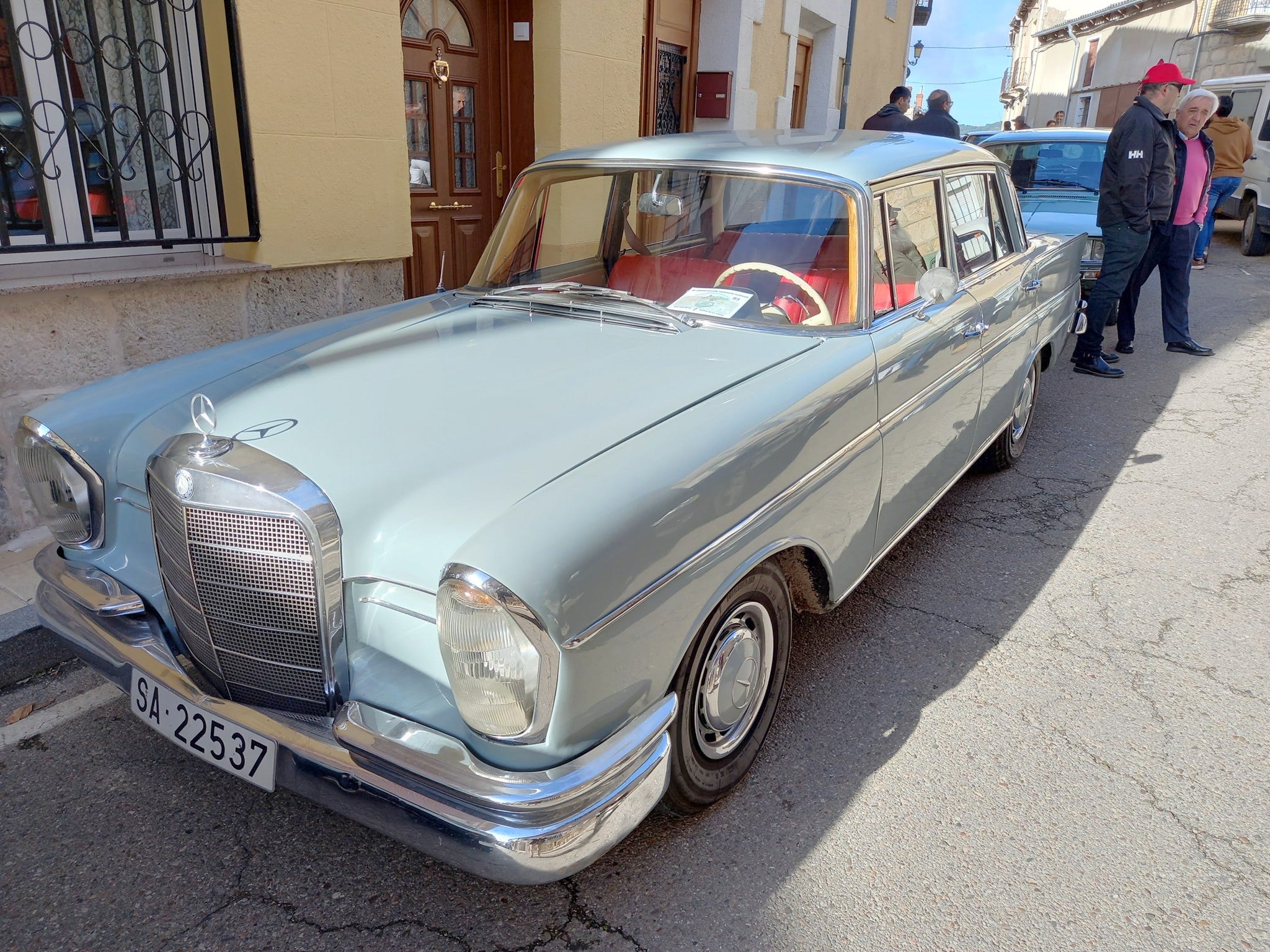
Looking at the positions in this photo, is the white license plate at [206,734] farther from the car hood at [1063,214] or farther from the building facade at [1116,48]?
the building facade at [1116,48]

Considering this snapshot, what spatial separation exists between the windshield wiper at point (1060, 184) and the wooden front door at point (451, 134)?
4.73m

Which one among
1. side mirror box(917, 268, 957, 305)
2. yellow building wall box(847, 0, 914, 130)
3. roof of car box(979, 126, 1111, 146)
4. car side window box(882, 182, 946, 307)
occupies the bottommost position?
side mirror box(917, 268, 957, 305)

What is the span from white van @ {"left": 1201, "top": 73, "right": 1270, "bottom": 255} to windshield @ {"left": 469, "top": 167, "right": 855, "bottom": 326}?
11.9 metres

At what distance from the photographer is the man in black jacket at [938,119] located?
8.48 m

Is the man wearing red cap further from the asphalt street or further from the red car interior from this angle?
the red car interior

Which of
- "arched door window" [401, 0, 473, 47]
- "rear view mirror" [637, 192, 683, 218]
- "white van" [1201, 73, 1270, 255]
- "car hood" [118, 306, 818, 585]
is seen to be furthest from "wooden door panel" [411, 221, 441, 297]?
"white van" [1201, 73, 1270, 255]

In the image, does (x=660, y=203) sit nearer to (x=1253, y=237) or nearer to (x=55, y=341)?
(x=55, y=341)

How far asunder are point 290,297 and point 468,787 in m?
3.79

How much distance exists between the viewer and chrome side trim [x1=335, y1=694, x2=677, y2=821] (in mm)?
1567

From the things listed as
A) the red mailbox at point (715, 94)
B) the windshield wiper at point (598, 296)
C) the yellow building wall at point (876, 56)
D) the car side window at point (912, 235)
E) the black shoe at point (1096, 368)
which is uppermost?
the yellow building wall at point (876, 56)

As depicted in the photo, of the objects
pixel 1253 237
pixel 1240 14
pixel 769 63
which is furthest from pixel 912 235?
pixel 1240 14

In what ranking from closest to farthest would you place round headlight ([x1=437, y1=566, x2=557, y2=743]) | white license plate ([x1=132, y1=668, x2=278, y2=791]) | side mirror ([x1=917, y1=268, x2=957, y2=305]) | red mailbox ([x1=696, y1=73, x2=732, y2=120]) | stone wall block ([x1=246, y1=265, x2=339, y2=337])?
round headlight ([x1=437, y1=566, x2=557, y2=743])
white license plate ([x1=132, y1=668, x2=278, y2=791])
side mirror ([x1=917, y1=268, x2=957, y2=305])
stone wall block ([x1=246, y1=265, x2=339, y2=337])
red mailbox ([x1=696, y1=73, x2=732, y2=120])

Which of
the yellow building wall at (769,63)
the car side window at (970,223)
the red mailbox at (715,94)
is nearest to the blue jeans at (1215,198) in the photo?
the yellow building wall at (769,63)

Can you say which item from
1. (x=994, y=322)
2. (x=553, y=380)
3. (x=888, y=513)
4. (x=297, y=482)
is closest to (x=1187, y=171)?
(x=994, y=322)
